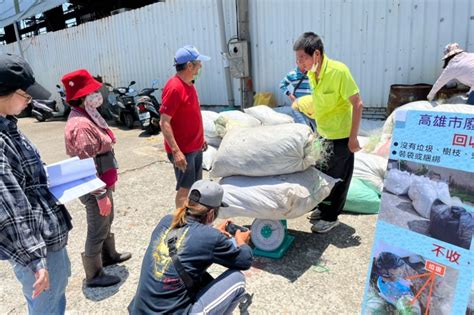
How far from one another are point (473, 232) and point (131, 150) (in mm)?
5721

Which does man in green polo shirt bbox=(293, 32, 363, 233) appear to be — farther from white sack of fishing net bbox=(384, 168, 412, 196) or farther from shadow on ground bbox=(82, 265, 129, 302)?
shadow on ground bbox=(82, 265, 129, 302)

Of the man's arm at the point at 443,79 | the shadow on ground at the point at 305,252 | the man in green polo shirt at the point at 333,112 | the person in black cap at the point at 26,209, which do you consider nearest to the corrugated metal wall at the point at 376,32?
the man's arm at the point at 443,79

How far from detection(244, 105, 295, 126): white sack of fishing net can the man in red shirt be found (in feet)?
6.58

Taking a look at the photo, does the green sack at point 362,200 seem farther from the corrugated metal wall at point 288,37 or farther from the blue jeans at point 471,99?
the corrugated metal wall at point 288,37

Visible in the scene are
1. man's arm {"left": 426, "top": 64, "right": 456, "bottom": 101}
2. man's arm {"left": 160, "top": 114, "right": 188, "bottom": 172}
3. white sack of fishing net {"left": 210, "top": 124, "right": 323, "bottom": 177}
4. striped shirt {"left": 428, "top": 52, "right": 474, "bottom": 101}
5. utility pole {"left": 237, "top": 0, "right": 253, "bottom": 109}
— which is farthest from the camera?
utility pole {"left": 237, "top": 0, "right": 253, "bottom": 109}

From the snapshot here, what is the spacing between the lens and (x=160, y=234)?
1.86 m

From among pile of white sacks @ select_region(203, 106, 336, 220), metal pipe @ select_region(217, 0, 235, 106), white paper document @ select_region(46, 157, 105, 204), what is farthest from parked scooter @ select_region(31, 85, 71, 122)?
white paper document @ select_region(46, 157, 105, 204)

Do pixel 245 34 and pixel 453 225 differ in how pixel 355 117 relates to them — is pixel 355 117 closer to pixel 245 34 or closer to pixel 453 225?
pixel 453 225

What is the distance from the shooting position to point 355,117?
2707mm


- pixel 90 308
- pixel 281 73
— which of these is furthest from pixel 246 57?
pixel 90 308

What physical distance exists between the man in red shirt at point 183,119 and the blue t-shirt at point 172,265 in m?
1.18

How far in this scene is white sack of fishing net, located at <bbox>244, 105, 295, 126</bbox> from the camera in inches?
193

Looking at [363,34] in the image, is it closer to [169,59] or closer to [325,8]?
[325,8]

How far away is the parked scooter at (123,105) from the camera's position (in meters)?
8.03
